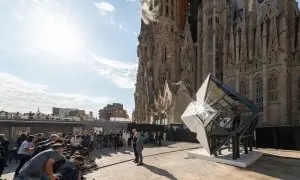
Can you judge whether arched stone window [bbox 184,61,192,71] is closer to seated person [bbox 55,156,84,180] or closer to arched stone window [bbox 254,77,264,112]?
arched stone window [bbox 254,77,264,112]

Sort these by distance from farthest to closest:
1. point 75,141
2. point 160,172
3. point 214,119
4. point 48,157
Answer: point 75,141, point 214,119, point 160,172, point 48,157

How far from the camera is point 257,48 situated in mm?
36625

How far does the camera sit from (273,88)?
34.4m

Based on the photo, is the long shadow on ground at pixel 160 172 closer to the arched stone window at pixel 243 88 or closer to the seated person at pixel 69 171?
the seated person at pixel 69 171

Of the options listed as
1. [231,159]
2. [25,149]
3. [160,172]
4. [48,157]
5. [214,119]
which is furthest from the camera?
[214,119]

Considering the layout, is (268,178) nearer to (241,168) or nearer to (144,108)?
(241,168)

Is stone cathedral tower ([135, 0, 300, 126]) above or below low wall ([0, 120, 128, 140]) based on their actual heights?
above

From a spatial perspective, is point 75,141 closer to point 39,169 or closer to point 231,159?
point 231,159

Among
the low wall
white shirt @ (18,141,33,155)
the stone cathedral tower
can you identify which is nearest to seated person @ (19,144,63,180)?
white shirt @ (18,141,33,155)

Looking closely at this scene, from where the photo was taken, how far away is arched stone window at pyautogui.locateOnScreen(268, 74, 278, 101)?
34.0 m

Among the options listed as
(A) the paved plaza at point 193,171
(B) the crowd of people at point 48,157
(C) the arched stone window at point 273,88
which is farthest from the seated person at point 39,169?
(C) the arched stone window at point 273,88

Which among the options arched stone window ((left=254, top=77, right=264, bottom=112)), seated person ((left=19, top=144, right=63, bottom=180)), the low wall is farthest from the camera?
arched stone window ((left=254, top=77, right=264, bottom=112))

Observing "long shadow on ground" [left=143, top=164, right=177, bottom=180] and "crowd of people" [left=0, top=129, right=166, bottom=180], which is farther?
"long shadow on ground" [left=143, top=164, right=177, bottom=180]

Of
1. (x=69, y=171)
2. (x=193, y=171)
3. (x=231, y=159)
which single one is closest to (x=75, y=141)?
(x=193, y=171)
